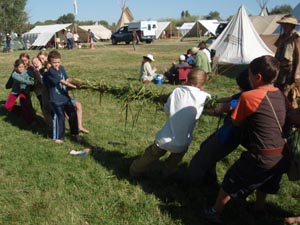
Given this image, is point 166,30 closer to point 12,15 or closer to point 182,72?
point 12,15

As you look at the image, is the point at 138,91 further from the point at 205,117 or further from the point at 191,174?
the point at 205,117

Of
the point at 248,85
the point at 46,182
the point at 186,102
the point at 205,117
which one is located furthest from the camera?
the point at 205,117

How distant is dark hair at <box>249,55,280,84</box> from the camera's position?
3316 mm

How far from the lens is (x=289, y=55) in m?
6.55

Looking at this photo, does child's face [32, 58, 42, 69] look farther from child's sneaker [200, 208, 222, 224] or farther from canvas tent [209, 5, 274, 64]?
canvas tent [209, 5, 274, 64]

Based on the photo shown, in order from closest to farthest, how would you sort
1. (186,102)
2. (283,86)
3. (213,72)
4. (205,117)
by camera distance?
1. (186,102)
2. (283,86)
3. (205,117)
4. (213,72)

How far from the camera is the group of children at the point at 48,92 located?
629cm

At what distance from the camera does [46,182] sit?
16.2ft

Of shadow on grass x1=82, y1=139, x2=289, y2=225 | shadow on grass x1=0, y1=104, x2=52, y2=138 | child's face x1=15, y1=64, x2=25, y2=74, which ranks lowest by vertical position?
shadow on grass x1=82, y1=139, x2=289, y2=225

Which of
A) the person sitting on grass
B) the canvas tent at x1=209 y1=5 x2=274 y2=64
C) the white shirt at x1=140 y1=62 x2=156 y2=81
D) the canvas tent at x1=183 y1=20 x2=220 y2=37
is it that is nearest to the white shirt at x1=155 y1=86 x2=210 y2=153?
the person sitting on grass

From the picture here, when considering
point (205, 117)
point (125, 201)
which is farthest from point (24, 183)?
point (205, 117)

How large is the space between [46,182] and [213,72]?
1016 centimetres

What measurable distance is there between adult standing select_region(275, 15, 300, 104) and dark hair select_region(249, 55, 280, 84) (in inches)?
138

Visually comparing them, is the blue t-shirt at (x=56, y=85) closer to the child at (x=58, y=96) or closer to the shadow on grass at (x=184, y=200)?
the child at (x=58, y=96)
